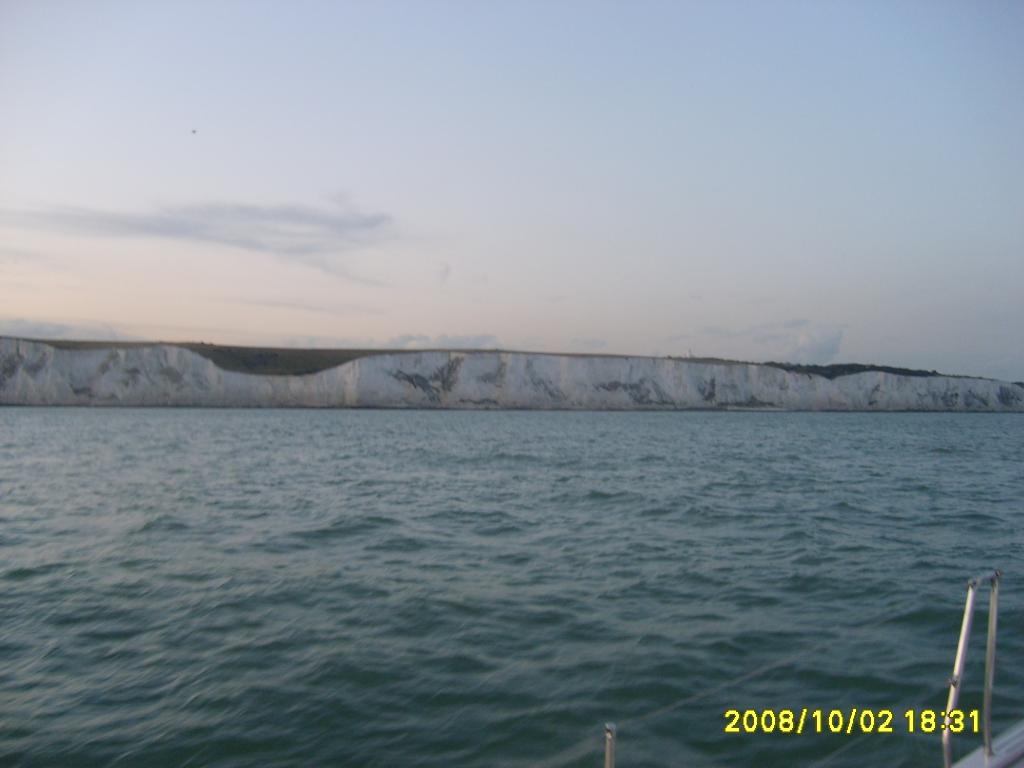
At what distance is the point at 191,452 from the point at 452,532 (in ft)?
58.8

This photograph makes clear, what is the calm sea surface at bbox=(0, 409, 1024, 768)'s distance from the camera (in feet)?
17.3

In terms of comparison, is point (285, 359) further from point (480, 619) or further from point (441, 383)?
point (480, 619)

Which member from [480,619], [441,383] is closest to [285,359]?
[441,383]

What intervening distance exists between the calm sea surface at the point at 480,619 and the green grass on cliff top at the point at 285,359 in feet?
186

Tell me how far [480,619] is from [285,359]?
76.5 m

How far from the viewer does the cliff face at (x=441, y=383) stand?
61.4 metres

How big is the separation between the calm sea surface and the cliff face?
164 feet

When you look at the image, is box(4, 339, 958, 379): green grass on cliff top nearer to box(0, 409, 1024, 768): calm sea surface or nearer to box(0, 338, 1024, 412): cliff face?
box(0, 338, 1024, 412): cliff face

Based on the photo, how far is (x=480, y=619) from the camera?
7.76 metres
